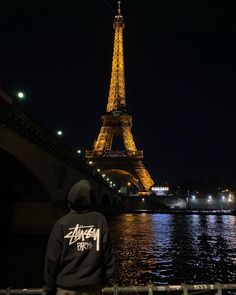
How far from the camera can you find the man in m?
4.46

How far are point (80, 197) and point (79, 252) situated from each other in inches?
25.0

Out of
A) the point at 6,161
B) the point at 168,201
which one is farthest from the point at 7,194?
the point at 168,201

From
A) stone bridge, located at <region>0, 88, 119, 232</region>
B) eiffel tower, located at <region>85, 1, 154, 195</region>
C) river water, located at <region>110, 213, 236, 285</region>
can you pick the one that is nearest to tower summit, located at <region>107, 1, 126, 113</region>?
eiffel tower, located at <region>85, 1, 154, 195</region>

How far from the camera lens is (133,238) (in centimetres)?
3494

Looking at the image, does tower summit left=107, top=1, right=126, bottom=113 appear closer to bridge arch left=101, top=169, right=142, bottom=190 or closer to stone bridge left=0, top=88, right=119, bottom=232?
bridge arch left=101, top=169, right=142, bottom=190

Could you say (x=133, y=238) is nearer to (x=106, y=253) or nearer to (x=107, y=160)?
(x=106, y=253)

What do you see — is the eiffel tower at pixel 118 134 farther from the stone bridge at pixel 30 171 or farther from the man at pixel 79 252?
the man at pixel 79 252

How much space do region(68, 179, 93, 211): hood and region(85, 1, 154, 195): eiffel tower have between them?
4300 inches

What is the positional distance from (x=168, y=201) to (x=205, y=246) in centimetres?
11759

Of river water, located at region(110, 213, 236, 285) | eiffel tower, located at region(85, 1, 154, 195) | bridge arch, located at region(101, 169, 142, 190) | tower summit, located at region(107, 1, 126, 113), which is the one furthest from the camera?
tower summit, located at region(107, 1, 126, 113)

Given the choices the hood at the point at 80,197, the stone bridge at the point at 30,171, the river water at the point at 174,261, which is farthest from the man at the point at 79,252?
the stone bridge at the point at 30,171

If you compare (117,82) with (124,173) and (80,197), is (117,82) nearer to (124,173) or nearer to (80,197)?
(124,173)

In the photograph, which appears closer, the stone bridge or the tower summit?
the stone bridge

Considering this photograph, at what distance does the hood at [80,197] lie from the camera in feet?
15.4
